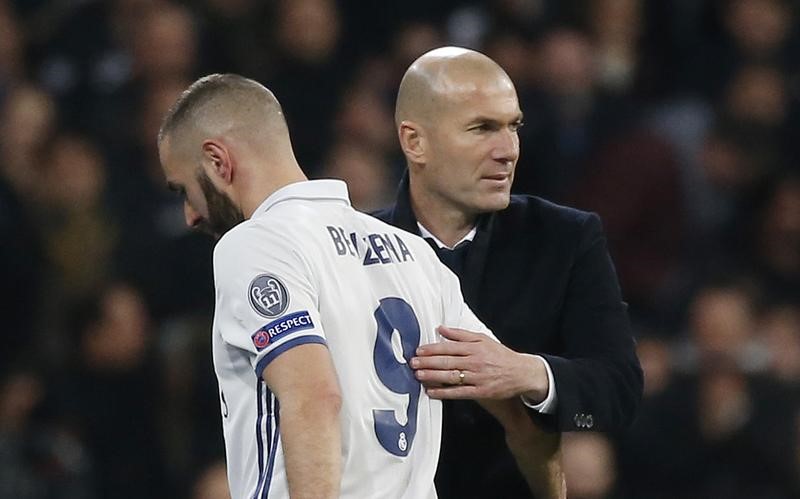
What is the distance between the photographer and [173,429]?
5945mm

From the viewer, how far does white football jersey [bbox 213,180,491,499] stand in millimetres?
2668

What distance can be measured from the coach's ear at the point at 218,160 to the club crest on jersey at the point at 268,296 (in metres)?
0.30

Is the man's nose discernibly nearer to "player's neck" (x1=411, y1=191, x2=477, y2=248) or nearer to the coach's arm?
"player's neck" (x1=411, y1=191, x2=477, y2=248)

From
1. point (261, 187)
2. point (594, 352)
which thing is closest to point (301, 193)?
point (261, 187)

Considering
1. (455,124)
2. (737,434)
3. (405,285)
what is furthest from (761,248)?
(405,285)

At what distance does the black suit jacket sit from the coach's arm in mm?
845

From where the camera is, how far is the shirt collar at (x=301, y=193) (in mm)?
2822

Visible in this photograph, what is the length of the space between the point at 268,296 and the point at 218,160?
0.37 m

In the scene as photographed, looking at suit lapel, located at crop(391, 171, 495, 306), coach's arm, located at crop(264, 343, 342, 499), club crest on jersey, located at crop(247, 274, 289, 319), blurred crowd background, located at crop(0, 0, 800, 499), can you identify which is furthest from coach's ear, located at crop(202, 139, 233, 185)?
blurred crowd background, located at crop(0, 0, 800, 499)

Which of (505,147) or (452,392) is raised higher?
(505,147)

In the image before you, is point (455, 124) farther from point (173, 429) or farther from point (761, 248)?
point (761, 248)

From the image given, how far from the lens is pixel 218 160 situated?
2.91 m

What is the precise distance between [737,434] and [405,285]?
329cm

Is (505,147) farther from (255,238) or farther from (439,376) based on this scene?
(255,238)
